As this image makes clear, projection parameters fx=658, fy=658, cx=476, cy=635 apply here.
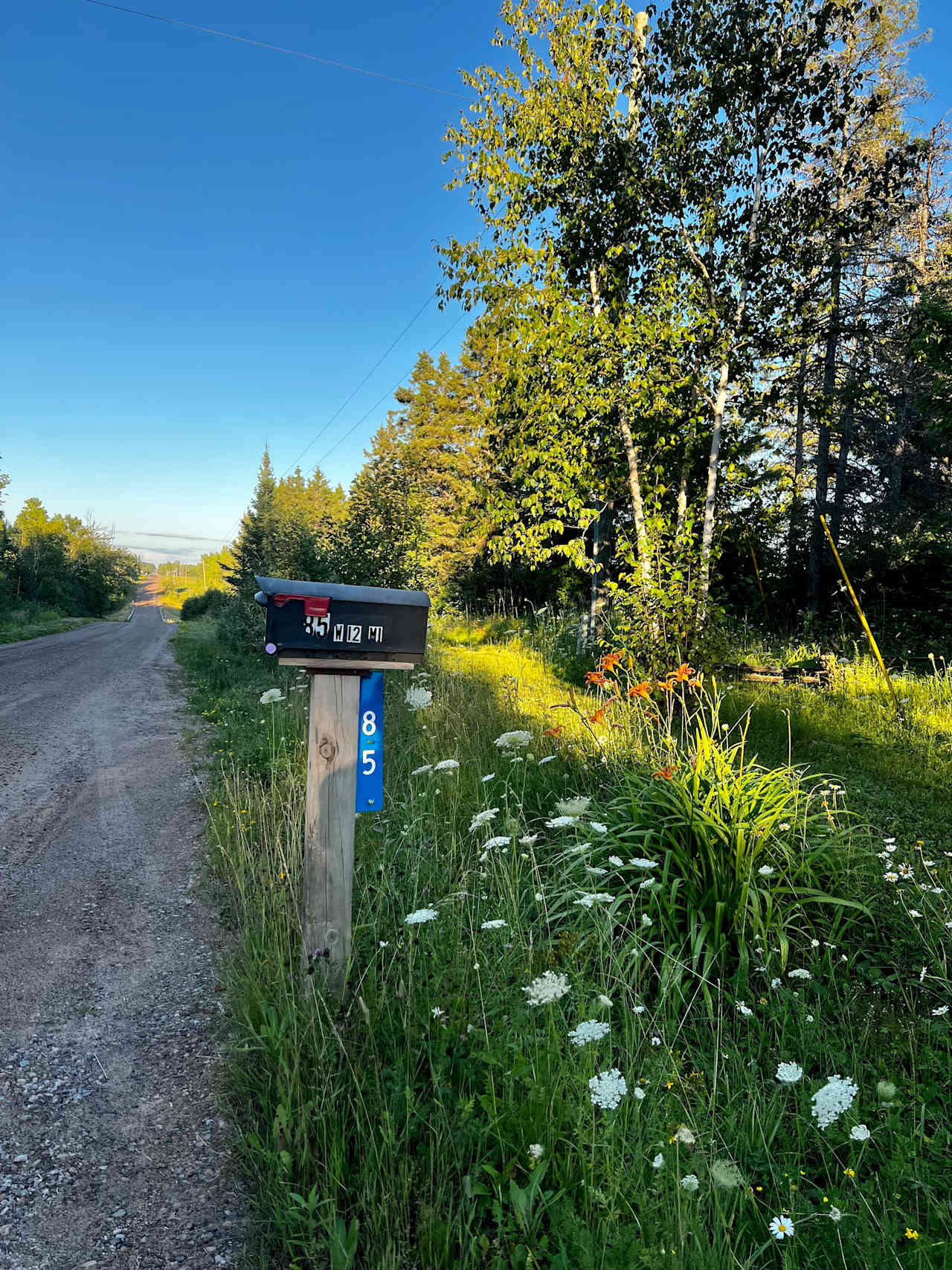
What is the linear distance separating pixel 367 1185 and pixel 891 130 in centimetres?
1720

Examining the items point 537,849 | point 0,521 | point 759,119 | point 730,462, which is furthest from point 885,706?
point 0,521

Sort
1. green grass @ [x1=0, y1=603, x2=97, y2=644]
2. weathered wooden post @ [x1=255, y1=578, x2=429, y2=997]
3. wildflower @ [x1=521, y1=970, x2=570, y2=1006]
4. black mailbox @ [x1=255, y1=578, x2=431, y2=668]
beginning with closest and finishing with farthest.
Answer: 1. wildflower @ [x1=521, y1=970, x2=570, y2=1006]
2. black mailbox @ [x1=255, y1=578, x2=431, y2=668]
3. weathered wooden post @ [x1=255, y1=578, x2=429, y2=997]
4. green grass @ [x1=0, y1=603, x2=97, y2=644]

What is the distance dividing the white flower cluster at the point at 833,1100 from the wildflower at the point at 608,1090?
0.45 metres

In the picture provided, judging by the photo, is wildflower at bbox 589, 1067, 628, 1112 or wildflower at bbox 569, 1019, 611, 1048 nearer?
wildflower at bbox 589, 1067, 628, 1112

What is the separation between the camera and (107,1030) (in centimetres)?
278

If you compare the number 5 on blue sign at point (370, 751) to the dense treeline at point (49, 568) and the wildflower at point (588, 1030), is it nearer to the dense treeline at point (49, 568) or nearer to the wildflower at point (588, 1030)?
the wildflower at point (588, 1030)

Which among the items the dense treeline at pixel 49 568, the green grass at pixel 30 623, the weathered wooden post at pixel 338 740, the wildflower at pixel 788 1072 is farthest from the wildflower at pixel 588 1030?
the dense treeline at pixel 49 568

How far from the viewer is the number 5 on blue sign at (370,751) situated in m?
2.65

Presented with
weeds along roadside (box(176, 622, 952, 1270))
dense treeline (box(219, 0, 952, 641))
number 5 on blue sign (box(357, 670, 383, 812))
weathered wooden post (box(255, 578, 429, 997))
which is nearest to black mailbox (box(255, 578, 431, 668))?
weathered wooden post (box(255, 578, 429, 997))

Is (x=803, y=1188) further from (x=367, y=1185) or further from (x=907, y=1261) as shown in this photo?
(x=367, y=1185)

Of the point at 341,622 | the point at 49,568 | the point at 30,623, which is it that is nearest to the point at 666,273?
the point at 341,622

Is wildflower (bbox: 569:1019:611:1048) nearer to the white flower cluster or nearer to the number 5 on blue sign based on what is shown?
the white flower cluster

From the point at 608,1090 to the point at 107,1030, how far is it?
89.8 inches

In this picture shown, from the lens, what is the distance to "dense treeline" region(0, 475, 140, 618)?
36750 millimetres
